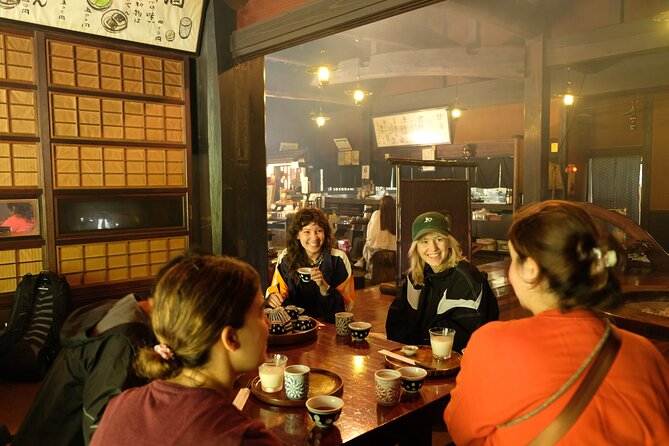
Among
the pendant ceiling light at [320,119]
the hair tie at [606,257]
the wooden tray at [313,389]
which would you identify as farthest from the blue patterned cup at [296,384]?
the pendant ceiling light at [320,119]

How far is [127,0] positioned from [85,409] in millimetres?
3288

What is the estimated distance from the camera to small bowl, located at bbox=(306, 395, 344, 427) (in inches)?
63.2

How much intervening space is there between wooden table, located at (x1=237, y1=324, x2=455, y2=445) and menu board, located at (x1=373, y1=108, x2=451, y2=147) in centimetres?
960

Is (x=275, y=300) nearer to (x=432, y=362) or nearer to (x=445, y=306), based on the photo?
(x=445, y=306)

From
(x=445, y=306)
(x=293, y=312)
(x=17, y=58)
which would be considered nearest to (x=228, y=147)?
(x=17, y=58)

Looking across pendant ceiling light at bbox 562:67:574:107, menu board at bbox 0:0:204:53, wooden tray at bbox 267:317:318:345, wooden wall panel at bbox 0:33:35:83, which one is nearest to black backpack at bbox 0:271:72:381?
wooden wall panel at bbox 0:33:35:83

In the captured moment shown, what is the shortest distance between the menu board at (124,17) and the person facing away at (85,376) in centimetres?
271

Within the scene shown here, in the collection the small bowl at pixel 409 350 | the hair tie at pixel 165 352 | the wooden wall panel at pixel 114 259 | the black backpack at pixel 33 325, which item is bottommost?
the black backpack at pixel 33 325

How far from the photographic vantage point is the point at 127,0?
390 cm

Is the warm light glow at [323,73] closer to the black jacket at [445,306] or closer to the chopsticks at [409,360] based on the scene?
the black jacket at [445,306]

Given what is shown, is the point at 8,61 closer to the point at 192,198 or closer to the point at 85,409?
the point at 192,198

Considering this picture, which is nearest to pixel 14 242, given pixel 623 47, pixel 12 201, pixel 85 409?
pixel 12 201

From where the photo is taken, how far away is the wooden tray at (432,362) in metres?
2.11

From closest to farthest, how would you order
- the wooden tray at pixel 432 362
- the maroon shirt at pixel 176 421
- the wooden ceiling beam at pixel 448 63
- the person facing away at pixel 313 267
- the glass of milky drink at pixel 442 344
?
the maroon shirt at pixel 176 421 → the wooden tray at pixel 432 362 → the glass of milky drink at pixel 442 344 → the person facing away at pixel 313 267 → the wooden ceiling beam at pixel 448 63
